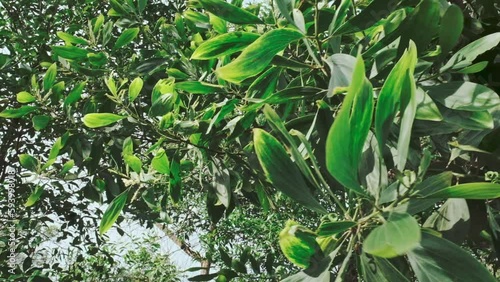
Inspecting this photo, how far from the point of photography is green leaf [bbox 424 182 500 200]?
1.92 feet

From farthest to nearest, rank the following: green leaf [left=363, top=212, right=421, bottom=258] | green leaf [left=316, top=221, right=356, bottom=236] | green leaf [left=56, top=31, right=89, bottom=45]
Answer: green leaf [left=56, top=31, right=89, bottom=45], green leaf [left=316, top=221, right=356, bottom=236], green leaf [left=363, top=212, right=421, bottom=258]

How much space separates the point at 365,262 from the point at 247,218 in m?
6.73

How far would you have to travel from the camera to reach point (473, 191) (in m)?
0.59

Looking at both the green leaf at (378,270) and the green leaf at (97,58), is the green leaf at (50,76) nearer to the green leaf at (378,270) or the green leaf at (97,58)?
Answer: the green leaf at (97,58)

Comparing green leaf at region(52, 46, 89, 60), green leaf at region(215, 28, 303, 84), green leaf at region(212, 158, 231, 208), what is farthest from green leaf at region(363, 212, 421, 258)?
green leaf at region(52, 46, 89, 60)

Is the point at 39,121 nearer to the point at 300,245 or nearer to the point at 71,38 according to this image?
the point at 71,38

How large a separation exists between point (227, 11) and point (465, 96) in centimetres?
39

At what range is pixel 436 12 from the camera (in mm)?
878

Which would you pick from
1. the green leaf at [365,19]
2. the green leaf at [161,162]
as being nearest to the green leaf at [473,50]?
the green leaf at [365,19]

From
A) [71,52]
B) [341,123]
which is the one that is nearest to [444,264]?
[341,123]

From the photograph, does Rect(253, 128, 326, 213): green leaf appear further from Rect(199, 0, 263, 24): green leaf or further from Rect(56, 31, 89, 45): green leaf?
Rect(56, 31, 89, 45): green leaf

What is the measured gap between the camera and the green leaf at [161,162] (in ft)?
4.54

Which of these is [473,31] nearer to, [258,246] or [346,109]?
[346,109]

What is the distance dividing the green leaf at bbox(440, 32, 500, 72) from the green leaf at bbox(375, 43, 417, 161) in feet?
1.35
